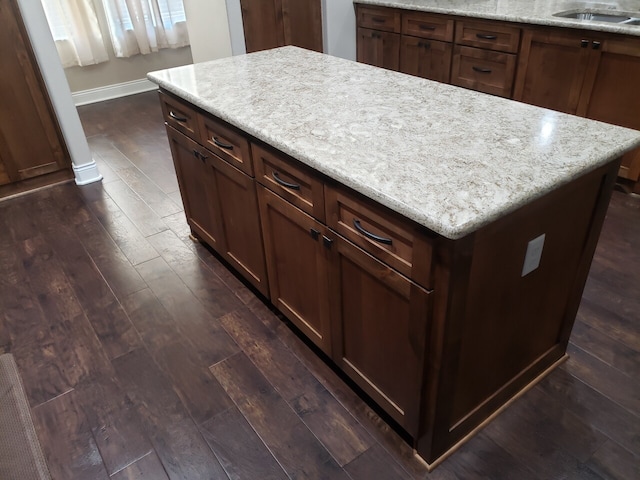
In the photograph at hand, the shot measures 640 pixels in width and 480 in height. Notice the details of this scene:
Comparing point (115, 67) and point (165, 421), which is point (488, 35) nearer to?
point (165, 421)

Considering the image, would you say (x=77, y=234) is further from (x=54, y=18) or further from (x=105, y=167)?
(x=54, y=18)

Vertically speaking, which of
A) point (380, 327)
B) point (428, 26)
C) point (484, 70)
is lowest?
point (380, 327)

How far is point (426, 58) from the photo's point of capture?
380 centimetres

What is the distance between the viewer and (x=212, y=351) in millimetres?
2057

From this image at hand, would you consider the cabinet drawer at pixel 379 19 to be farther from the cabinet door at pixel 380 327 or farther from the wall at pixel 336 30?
the cabinet door at pixel 380 327

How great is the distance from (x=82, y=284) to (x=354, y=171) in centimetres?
176

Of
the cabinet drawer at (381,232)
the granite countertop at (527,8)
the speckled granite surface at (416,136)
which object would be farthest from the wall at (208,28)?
the cabinet drawer at (381,232)

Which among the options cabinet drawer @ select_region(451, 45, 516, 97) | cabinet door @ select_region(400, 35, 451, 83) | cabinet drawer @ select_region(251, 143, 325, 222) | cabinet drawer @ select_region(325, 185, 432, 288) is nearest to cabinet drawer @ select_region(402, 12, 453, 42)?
cabinet door @ select_region(400, 35, 451, 83)

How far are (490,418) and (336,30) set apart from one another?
11.3ft

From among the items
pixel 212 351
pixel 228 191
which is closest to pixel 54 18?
pixel 228 191

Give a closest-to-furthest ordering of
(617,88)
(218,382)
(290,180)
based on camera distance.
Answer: (290,180)
(218,382)
(617,88)

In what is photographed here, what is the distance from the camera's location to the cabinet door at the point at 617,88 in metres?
2.70

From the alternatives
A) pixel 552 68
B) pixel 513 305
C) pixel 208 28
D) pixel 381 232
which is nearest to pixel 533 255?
pixel 513 305

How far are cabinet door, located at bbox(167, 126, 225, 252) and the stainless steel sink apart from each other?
239cm
